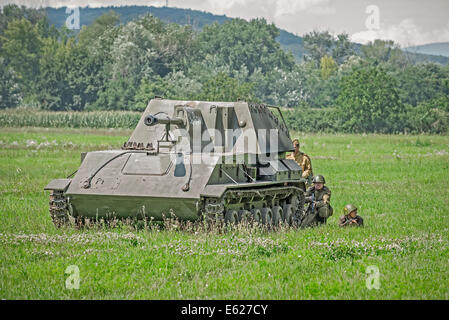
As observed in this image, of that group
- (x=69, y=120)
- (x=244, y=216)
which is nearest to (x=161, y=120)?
(x=244, y=216)

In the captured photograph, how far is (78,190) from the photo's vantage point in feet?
54.1

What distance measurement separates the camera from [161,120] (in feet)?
55.4

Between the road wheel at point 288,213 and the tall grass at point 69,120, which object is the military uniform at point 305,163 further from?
the tall grass at point 69,120

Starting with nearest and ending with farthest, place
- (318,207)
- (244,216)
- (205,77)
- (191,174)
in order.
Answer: (191,174)
(244,216)
(318,207)
(205,77)

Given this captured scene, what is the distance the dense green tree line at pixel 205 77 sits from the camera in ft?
251

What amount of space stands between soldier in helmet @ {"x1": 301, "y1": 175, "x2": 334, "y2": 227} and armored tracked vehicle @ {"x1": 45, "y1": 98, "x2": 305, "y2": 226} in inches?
12.8

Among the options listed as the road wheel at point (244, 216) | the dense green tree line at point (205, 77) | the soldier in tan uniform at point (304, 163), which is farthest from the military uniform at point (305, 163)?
the dense green tree line at point (205, 77)

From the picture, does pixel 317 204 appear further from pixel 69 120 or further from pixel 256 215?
pixel 69 120

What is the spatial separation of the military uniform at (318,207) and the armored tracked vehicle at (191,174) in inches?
13.1

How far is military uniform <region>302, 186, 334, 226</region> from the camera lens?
19.3 meters

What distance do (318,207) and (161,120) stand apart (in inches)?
177

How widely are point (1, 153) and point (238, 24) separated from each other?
80262 mm

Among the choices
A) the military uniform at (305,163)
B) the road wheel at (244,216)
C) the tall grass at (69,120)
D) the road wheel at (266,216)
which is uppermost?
the military uniform at (305,163)
